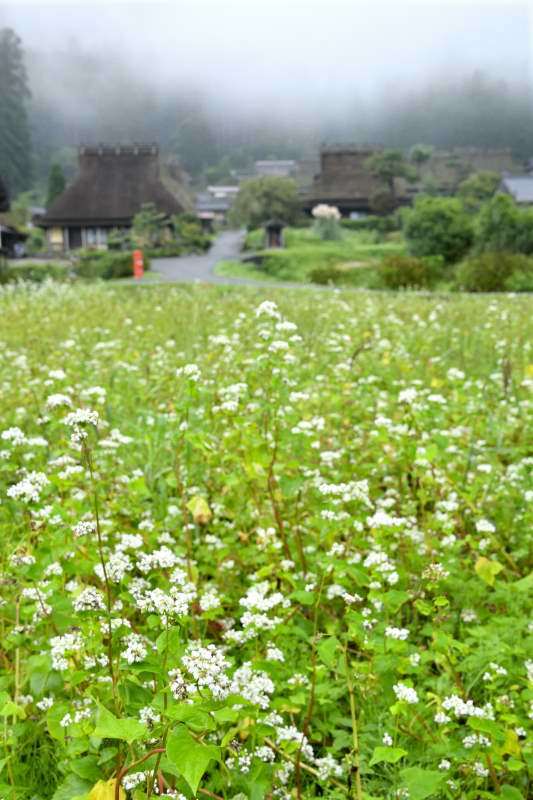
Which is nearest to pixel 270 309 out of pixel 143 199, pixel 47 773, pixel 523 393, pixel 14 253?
pixel 47 773

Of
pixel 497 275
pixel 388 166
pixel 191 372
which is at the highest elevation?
pixel 388 166

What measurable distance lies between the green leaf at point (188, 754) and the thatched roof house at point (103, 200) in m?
50.5

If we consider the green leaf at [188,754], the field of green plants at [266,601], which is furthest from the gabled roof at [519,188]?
the green leaf at [188,754]

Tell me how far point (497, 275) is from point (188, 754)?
77.9 ft

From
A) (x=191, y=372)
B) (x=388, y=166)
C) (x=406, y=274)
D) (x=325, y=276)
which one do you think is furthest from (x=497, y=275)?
(x=388, y=166)

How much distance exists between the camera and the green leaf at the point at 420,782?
170cm

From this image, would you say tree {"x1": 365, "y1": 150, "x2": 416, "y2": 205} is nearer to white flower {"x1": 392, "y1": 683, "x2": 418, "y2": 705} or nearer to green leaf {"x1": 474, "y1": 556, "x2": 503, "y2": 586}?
green leaf {"x1": 474, "y1": 556, "x2": 503, "y2": 586}

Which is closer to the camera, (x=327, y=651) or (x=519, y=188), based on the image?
(x=327, y=651)

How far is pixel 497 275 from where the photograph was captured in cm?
2342

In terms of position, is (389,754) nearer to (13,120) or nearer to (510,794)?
(510,794)

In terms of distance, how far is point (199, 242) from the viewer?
45.7 m

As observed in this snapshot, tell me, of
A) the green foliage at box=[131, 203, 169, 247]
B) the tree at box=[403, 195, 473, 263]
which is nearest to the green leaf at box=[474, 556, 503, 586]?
the tree at box=[403, 195, 473, 263]

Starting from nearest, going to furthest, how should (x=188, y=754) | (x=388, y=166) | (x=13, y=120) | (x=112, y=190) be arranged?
(x=188, y=754) < (x=112, y=190) < (x=388, y=166) < (x=13, y=120)

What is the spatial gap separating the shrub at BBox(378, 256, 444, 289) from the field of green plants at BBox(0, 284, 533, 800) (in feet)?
62.5
